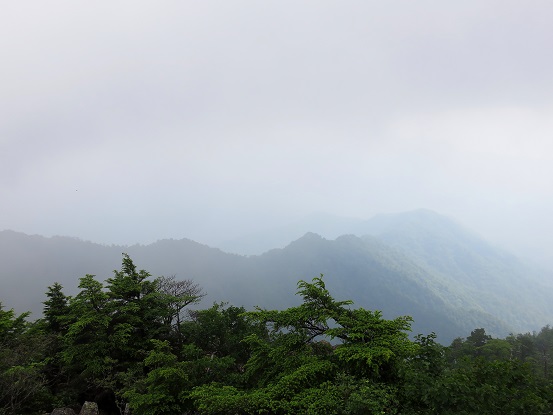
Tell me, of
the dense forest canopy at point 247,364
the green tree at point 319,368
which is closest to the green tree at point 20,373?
the dense forest canopy at point 247,364

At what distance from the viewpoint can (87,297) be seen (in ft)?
69.9

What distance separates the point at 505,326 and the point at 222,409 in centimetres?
23573

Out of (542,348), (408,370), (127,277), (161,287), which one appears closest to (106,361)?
(127,277)

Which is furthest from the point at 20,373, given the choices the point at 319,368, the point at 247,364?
the point at 319,368

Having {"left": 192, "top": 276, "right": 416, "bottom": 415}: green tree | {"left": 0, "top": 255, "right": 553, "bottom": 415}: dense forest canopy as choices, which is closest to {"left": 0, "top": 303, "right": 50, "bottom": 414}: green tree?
{"left": 0, "top": 255, "right": 553, "bottom": 415}: dense forest canopy

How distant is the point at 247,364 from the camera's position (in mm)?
15164

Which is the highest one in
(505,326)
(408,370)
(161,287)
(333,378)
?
(161,287)

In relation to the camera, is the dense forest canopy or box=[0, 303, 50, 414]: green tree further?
box=[0, 303, 50, 414]: green tree

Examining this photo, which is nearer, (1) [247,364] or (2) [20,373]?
(1) [247,364]

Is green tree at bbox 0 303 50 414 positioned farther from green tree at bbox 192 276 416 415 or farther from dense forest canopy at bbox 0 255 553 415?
green tree at bbox 192 276 416 415

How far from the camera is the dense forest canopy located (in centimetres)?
958

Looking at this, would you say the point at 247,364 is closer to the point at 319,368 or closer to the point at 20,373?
the point at 319,368

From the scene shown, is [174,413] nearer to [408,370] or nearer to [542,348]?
[408,370]

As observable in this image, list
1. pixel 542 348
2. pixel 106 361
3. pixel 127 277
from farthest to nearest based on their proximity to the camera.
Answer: pixel 542 348 → pixel 127 277 → pixel 106 361
